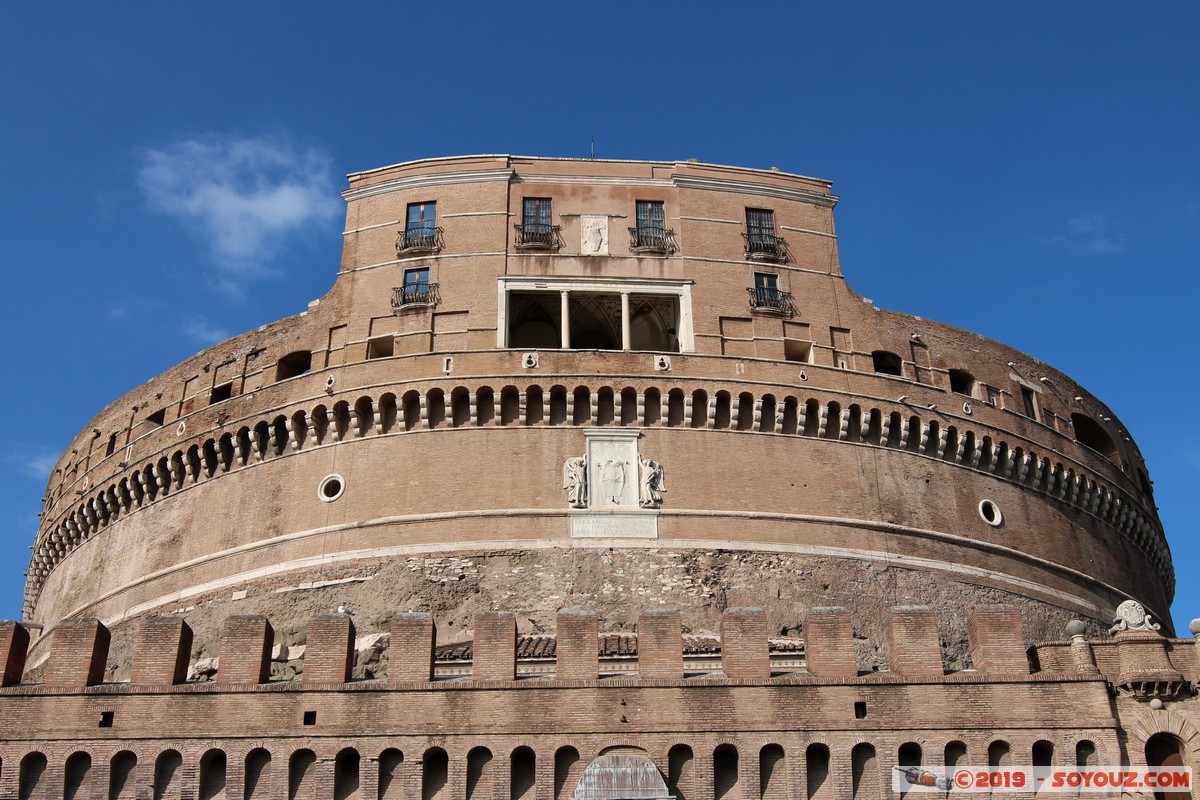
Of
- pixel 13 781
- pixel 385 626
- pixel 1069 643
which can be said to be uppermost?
pixel 385 626

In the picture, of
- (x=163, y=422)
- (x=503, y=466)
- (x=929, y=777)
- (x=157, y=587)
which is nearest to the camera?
(x=929, y=777)

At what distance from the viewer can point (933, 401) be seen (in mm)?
29922

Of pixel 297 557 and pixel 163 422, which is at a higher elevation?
pixel 163 422

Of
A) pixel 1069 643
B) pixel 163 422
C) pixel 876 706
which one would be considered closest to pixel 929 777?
pixel 876 706

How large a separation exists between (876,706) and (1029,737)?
77.0 inches

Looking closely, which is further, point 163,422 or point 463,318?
point 163,422

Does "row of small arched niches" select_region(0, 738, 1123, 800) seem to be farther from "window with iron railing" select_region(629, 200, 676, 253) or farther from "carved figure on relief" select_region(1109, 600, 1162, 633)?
"window with iron railing" select_region(629, 200, 676, 253)

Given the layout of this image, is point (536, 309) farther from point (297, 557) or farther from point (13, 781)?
point (13, 781)

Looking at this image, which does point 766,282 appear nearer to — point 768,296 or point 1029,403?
point 768,296

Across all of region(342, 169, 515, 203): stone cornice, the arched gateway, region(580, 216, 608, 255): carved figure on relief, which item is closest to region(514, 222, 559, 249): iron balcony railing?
region(580, 216, 608, 255): carved figure on relief

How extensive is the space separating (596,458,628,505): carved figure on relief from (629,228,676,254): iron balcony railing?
16.6 ft

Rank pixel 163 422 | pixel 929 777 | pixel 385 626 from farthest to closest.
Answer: pixel 163 422 → pixel 385 626 → pixel 929 777

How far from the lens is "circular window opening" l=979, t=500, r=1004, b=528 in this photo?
29.6 meters

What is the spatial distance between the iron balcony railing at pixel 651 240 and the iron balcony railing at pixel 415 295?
4.40m
